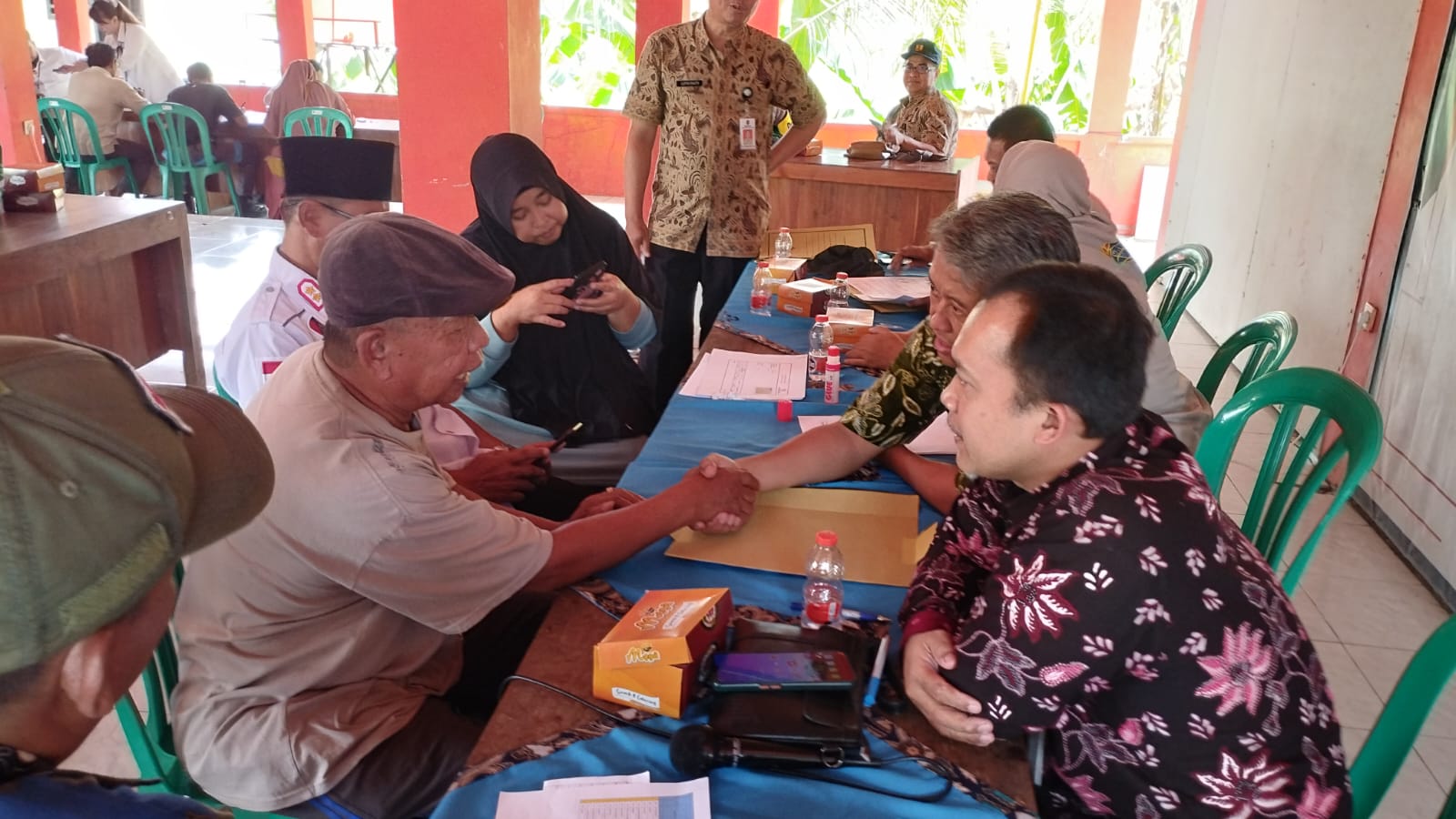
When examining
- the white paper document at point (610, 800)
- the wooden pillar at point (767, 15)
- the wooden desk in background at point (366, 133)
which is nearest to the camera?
the white paper document at point (610, 800)

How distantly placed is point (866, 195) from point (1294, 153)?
1.98 meters

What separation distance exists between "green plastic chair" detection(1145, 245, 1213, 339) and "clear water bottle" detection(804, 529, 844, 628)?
2109 mm

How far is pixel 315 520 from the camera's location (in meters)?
1.27

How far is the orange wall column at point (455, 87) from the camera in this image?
196 inches

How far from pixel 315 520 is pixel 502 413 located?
1360 millimetres

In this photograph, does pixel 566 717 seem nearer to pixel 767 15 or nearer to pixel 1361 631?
pixel 1361 631

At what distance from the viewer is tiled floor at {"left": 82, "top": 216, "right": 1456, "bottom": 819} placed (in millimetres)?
2166

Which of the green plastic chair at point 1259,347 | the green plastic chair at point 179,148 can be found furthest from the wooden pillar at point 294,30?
the green plastic chair at point 1259,347

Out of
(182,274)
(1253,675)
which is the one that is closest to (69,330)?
(182,274)

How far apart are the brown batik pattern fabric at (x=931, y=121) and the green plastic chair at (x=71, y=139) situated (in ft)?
18.6

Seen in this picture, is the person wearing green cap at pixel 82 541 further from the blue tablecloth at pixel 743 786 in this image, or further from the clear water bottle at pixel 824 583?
the clear water bottle at pixel 824 583

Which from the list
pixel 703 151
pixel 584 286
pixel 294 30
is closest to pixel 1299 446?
pixel 584 286

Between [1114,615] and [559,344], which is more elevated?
[1114,615]

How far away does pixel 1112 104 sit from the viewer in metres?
8.93
